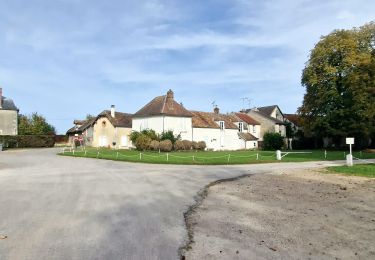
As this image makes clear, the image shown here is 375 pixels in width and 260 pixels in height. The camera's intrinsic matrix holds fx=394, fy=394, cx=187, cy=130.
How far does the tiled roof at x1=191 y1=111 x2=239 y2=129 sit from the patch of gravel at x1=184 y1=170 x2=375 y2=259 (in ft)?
148

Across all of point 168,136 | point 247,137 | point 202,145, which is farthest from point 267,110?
point 168,136

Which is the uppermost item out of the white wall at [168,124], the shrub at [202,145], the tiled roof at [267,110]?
the tiled roof at [267,110]

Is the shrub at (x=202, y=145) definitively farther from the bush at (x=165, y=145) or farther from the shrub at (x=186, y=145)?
the bush at (x=165, y=145)

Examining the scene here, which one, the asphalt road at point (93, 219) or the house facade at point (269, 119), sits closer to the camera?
the asphalt road at point (93, 219)

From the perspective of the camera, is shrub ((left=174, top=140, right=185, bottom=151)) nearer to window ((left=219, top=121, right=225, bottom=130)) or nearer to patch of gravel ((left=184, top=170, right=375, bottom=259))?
window ((left=219, top=121, right=225, bottom=130))

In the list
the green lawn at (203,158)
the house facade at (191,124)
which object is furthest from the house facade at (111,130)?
the green lawn at (203,158)

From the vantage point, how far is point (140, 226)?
29.1 ft

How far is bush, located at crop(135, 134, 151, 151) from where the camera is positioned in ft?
161

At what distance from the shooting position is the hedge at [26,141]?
6043 cm

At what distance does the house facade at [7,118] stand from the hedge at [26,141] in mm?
7899

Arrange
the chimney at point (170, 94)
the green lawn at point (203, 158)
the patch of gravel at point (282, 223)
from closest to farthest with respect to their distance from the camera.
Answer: the patch of gravel at point (282, 223)
the green lawn at point (203, 158)
the chimney at point (170, 94)

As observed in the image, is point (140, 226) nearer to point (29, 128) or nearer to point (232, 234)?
point (232, 234)

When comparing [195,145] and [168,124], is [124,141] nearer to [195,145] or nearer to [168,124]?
[168,124]

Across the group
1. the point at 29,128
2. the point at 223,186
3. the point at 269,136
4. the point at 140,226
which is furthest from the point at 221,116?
the point at 140,226
